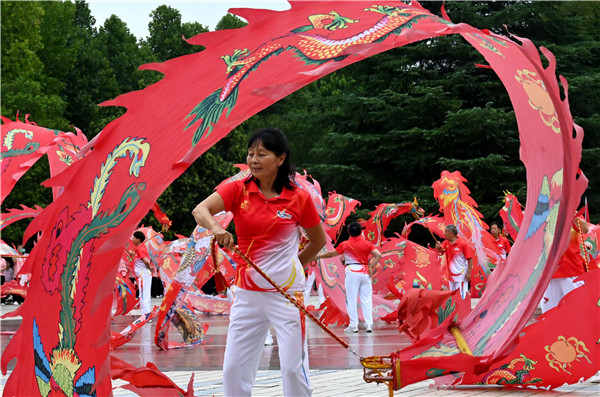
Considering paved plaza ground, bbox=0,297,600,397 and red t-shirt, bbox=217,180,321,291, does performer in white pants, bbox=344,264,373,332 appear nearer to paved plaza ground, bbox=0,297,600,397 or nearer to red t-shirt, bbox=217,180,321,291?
paved plaza ground, bbox=0,297,600,397

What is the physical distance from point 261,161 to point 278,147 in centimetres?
14

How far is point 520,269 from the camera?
679 cm

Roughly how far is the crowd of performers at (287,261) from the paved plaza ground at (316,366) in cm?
50

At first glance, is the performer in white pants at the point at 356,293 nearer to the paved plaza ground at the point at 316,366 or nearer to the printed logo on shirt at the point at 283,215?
the paved plaza ground at the point at 316,366

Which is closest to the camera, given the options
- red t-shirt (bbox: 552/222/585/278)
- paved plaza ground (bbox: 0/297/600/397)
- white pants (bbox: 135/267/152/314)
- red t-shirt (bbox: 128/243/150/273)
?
paved plaza ground (bbox: 0/297/600/397)

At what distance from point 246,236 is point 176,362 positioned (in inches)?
215

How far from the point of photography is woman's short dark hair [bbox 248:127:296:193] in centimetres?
513

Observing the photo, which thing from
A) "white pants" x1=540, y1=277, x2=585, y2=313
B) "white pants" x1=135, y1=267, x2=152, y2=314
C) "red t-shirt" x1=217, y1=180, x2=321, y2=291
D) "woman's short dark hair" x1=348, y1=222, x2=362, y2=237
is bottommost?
"white pants" x1=135, y1=267, x2=152, y2=314

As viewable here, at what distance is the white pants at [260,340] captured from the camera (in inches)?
195

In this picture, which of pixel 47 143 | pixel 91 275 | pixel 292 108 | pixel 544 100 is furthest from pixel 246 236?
pixel 292 108

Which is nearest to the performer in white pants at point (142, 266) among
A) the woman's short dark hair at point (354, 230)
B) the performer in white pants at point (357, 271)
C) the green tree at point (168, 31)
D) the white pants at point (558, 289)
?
the performer in white pants at point (357, 271)

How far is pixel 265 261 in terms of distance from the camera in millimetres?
5035

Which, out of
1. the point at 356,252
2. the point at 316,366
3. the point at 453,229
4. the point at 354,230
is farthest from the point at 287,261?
the point at 453,229

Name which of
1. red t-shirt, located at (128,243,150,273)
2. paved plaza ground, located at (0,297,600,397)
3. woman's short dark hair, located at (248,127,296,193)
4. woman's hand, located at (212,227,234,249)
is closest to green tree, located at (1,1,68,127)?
red t-shirt, located at (128,243,150,273)
